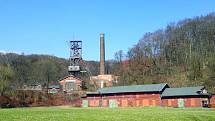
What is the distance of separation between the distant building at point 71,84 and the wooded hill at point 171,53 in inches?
434

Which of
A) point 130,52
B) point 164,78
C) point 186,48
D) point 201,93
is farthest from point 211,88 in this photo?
point 130,52

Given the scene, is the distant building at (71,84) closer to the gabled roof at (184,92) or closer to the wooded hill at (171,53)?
the wooded hill at (171,53)

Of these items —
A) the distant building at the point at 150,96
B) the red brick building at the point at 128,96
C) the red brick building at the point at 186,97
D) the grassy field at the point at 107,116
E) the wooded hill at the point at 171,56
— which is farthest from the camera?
the wooded hill at the point at 171,56

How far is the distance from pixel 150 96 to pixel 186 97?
26.5 feet

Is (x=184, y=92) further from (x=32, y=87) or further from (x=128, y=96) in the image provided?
(x=32, y=87)

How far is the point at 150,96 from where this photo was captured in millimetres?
77500

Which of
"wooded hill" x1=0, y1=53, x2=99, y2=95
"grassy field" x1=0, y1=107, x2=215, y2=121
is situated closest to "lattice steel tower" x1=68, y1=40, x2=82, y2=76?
"wooded hill" x1=0, y1=53, x2=99, y2=95

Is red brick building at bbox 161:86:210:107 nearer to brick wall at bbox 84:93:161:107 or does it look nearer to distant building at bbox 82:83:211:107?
distant building at bbox 82:83:211:107

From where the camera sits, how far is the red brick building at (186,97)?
69.9 meters

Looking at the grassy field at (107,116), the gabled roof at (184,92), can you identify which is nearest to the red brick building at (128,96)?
the gabled roof at (184,92)

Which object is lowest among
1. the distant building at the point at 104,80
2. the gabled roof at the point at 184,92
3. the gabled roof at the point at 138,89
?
the gabled roof at the point at 184,92

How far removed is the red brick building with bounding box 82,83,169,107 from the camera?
76.9 m

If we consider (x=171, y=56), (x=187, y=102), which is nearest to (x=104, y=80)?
(x=171, y=56)

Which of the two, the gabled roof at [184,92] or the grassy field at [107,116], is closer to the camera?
the grassy field at [107,116]
